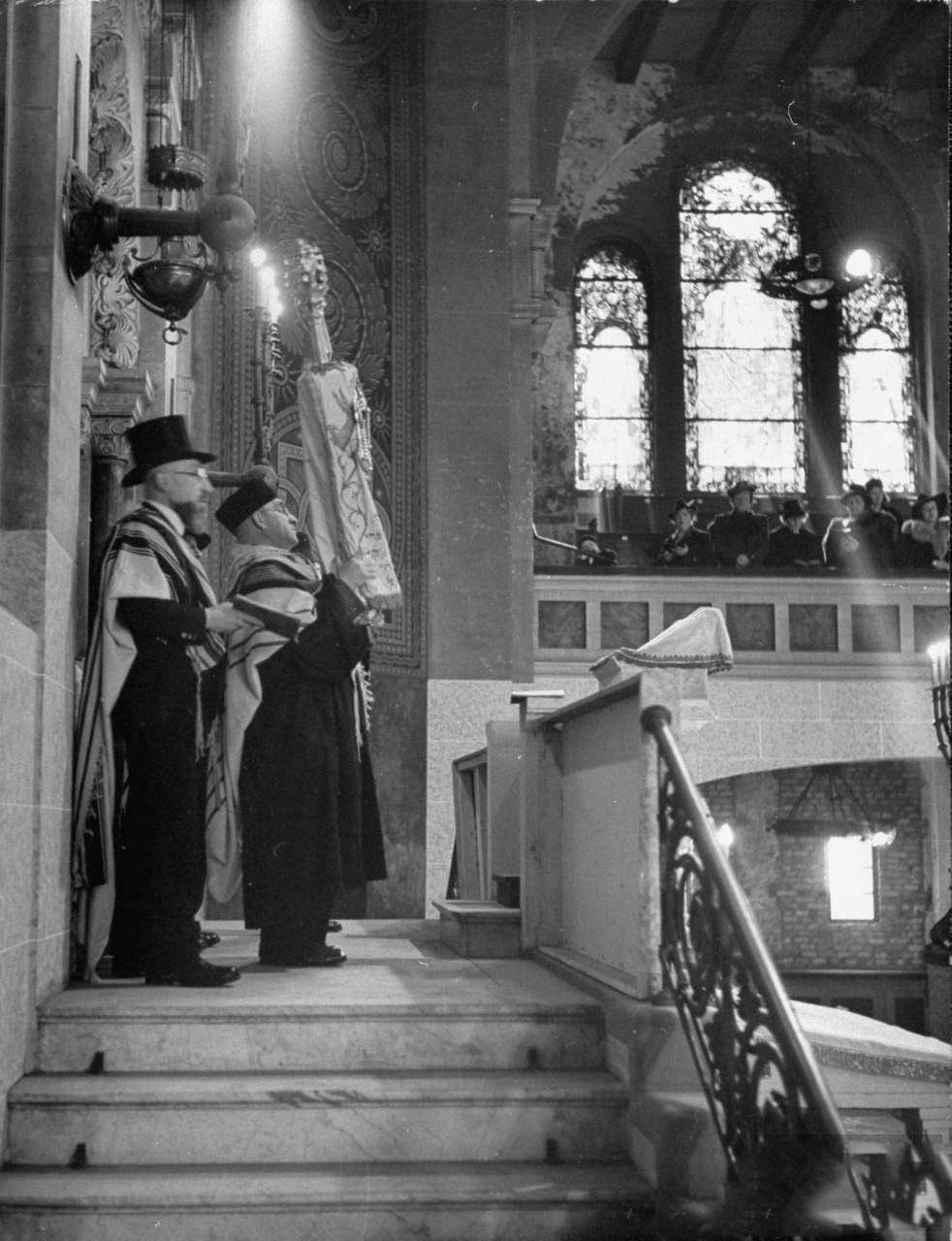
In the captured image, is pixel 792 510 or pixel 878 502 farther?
pixel 878 502

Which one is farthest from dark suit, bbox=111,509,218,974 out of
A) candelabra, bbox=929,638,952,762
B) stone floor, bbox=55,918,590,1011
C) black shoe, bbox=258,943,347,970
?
candelabra, bbox=929,638,952,762

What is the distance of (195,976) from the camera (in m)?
5.21

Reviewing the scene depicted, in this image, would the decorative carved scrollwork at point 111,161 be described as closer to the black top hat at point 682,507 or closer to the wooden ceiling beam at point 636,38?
the black top hat at point 682,507

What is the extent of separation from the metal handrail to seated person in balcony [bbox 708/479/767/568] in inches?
472

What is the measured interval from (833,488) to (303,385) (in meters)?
15.4

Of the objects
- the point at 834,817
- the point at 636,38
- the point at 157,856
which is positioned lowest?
the point at 834,817

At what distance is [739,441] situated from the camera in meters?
20.9

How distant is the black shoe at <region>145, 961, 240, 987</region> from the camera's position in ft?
17.0

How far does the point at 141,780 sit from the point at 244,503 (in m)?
1.26

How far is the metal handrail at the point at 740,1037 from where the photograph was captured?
11.3 ft

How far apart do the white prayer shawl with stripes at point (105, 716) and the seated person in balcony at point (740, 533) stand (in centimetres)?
1125

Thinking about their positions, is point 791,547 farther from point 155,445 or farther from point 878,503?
point 155,445

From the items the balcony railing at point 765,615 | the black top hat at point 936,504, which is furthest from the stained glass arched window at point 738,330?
the balcony railing at point 765,615

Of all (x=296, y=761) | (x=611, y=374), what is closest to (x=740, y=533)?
(x=611, y=374)
